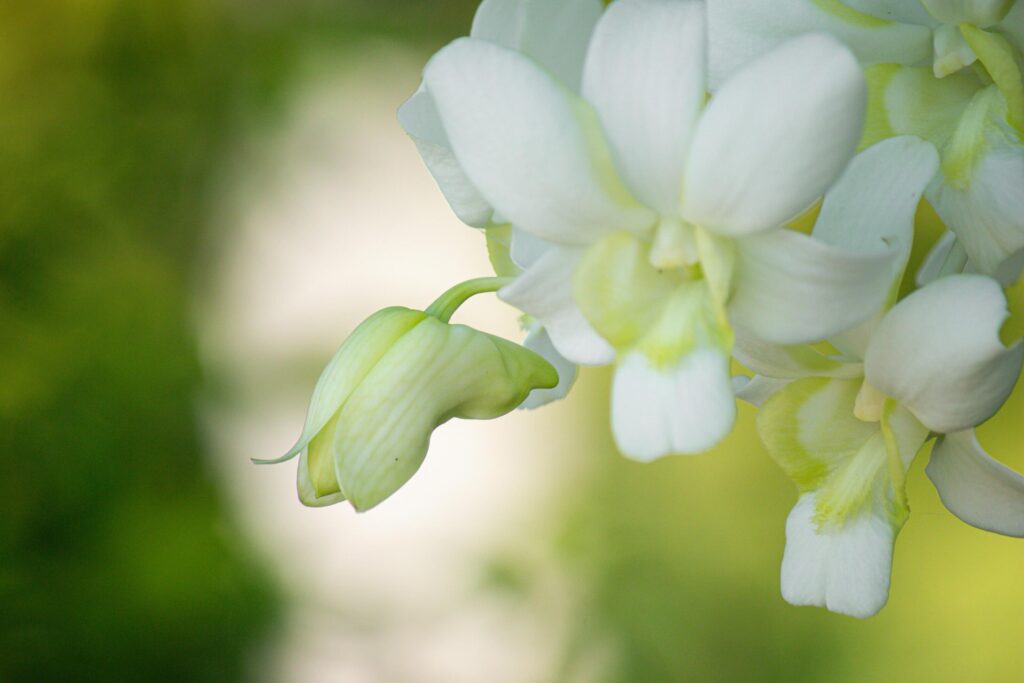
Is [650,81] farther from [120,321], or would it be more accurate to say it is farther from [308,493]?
[120,321]

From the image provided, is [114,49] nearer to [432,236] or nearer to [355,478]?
[432,236]

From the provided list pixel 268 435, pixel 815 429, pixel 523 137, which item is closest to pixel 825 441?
pixel 815 429

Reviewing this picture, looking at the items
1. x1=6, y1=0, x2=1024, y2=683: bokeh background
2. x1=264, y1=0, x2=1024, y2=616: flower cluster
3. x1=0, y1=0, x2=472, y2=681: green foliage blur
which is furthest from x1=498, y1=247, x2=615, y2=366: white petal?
x1=0, y1=0, x2=472, y2=681: green foliage blur

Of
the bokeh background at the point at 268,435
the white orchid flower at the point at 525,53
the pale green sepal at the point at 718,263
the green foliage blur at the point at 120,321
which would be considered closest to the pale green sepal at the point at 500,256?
the white orchid flower at the point at 525,53

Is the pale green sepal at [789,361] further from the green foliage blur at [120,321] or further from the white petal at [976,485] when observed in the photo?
the green foliage blur at [120,321]

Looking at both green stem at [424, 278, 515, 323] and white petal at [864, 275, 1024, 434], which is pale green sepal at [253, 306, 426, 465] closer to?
green stem at [424, 278, 515, 323]

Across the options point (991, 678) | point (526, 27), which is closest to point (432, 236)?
point (991, 678)
